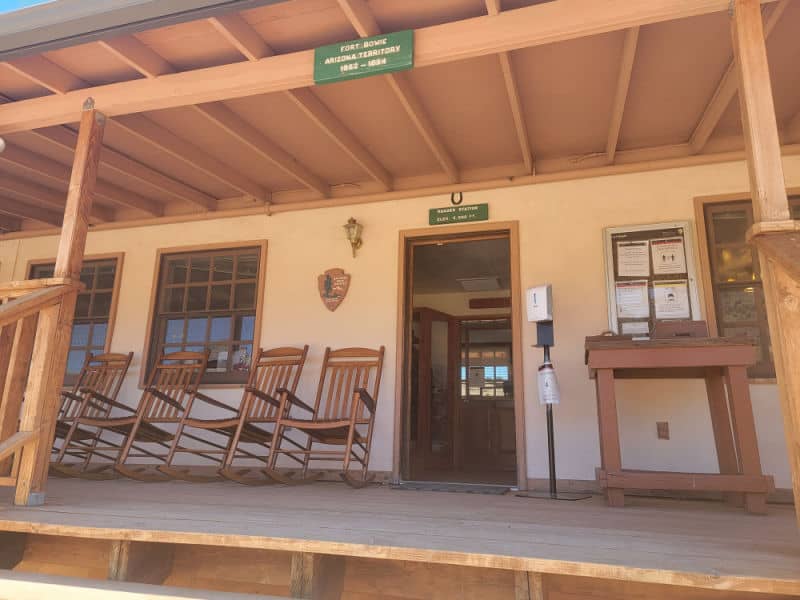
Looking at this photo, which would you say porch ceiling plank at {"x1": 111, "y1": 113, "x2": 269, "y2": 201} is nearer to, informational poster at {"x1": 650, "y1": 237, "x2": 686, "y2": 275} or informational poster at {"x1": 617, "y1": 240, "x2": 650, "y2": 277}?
informational poster at {"x1": 617, "y1": 240, "x2": 650, "y2": 277}

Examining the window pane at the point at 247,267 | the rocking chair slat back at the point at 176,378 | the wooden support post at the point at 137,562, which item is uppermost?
the window pane at the point at 247,267

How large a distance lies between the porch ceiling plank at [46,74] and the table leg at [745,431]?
13.7 feet

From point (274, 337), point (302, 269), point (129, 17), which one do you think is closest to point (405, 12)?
point (129, 17)

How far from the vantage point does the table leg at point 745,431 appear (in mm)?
2807

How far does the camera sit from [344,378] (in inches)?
186

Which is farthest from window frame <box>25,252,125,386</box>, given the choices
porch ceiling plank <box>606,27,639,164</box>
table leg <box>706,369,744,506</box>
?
table leg <box>706,369,744,506</box>

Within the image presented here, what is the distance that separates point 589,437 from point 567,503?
3.23 feet

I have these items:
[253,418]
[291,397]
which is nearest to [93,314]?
[253,418]

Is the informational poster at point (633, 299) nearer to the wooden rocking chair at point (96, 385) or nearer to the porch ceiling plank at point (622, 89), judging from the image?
the porch ceiling plank at point (622, 89)

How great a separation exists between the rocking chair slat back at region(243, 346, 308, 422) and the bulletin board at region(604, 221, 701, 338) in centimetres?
255

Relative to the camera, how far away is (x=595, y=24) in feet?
8.39

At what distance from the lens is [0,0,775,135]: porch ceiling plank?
8.25ft

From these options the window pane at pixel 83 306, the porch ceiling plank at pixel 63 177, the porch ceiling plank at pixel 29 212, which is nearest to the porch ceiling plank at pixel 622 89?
the porch ceiling plank at pixel 63 177

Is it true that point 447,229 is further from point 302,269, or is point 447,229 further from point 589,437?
point 589,437
